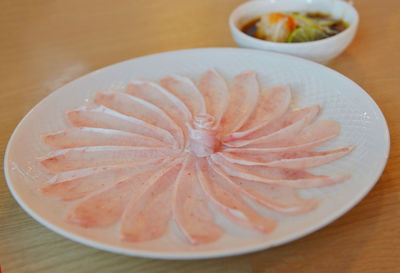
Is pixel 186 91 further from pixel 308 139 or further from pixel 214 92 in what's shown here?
pixel 308 139

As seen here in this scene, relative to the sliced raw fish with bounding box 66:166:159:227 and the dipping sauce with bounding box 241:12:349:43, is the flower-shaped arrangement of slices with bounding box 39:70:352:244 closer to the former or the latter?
the sliced raw fish with bounding box 66:166:159:227

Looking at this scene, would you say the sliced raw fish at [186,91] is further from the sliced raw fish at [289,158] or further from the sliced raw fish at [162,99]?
the sliced raw fish at [289,158]

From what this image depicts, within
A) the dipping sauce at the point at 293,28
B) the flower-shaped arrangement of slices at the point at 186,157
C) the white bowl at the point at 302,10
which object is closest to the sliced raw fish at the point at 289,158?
the flower-shaped arrangement of slices at the point at 186,157

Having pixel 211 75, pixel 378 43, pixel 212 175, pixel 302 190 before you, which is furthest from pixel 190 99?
pixel 378 43

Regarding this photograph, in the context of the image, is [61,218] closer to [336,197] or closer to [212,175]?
[212,175]

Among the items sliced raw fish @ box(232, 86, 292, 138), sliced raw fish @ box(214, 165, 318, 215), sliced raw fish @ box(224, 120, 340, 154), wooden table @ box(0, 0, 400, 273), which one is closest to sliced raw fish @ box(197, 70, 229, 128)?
sliced raw fish @ box(232, 86, 292, 138)
